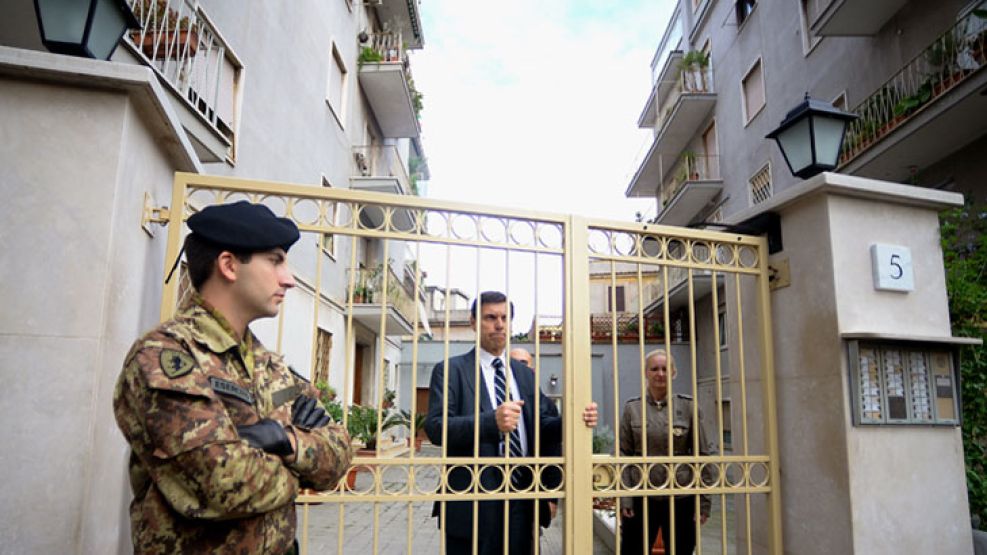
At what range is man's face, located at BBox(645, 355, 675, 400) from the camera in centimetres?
464

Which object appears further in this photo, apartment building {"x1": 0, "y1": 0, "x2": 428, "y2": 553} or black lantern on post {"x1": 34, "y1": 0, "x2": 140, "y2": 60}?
black lantern on post {"x1": 34, "y1": 0, "x2": 140, "y2": 60}

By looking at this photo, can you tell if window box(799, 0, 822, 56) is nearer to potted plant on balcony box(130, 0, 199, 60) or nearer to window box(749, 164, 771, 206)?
window box(749, 164, 771, 206)

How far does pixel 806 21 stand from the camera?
526 inches

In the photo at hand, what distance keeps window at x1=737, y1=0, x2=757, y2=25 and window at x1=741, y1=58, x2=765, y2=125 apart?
1.58m

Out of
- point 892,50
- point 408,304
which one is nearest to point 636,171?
point 408,304

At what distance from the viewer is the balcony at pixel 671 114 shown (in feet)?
60.9

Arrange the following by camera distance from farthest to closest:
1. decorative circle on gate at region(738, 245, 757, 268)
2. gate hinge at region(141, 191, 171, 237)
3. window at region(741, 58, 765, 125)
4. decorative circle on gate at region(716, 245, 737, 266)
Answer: window at region(741, 58, 765, 125), decorative circle on gate at region(738, 245, 757, 268), decorative circle on gate at region(716, 245, 737, 266), gate hinge at region(141, 191, 171, 237)

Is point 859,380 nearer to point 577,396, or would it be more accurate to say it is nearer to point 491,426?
point 577,396

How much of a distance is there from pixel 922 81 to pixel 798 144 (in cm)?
738

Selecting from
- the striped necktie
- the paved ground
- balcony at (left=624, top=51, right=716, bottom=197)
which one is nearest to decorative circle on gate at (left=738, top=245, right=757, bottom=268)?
the striped necktie

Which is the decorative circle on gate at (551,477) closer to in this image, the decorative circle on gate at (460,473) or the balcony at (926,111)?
the decorative circle on gate at (460,473)

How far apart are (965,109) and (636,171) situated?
14.5 meters

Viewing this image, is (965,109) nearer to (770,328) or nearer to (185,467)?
(770,328)

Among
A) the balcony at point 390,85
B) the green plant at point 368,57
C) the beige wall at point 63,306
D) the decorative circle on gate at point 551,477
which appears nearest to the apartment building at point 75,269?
the beige wall at point 63,306
